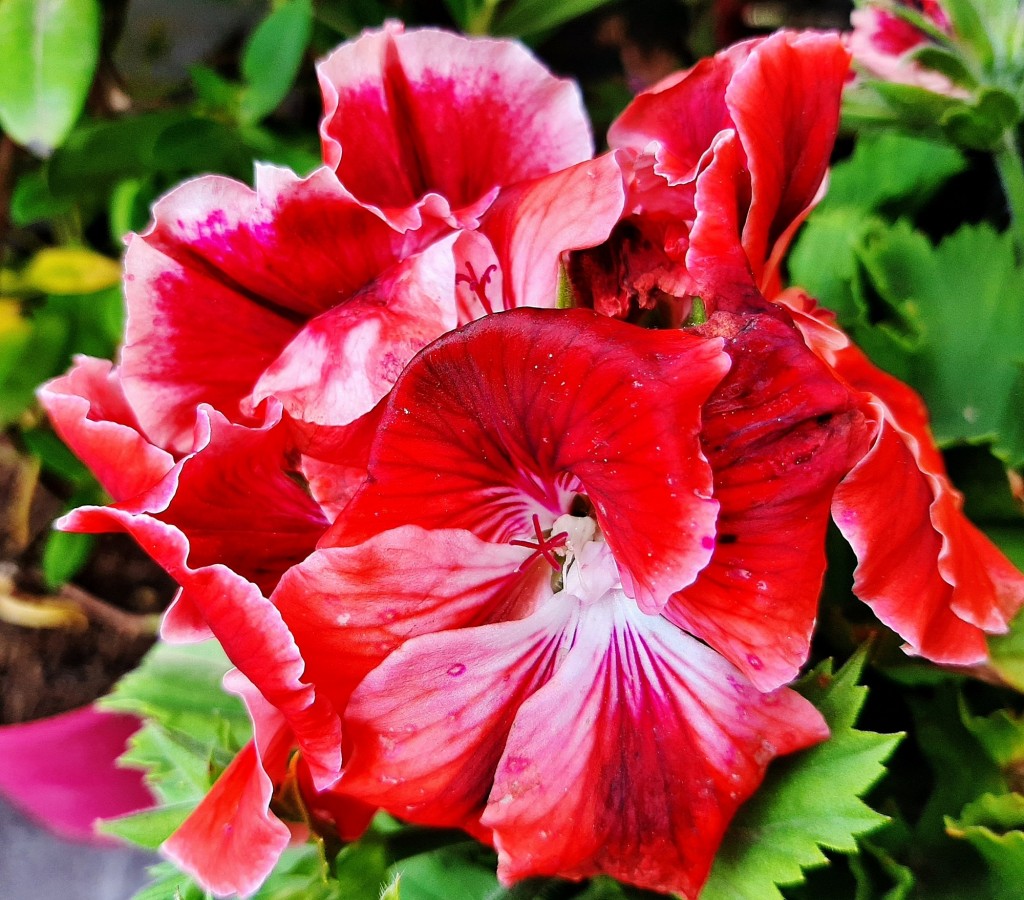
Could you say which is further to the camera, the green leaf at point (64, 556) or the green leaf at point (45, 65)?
the green leaf at point (64, 556)

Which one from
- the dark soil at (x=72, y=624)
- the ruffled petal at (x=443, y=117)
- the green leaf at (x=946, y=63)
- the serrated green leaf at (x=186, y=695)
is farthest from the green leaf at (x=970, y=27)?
the dark soil at (x=72, y=624)

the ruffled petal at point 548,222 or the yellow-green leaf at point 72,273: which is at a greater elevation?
the ruffled petal at point 548,222

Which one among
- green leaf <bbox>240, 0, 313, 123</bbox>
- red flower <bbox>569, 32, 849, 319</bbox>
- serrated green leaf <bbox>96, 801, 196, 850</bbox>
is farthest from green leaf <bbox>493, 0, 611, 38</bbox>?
serrated green leaf <bbox>96, 801, 196, 850</bbox>

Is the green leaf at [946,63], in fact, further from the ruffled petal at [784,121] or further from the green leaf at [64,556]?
the green leaf at [64,556]

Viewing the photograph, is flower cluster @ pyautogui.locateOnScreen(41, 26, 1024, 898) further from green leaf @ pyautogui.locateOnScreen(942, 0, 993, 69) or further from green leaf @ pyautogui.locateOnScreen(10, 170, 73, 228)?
green leaf @ pyautogui.locateOnScreen(10, 170, 73, 228)

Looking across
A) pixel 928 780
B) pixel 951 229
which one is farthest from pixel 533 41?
pixel 928 780

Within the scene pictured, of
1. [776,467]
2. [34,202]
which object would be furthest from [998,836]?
[34,202]
